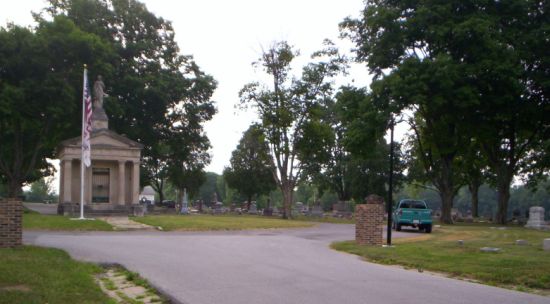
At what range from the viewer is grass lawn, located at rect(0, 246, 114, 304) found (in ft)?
29.6

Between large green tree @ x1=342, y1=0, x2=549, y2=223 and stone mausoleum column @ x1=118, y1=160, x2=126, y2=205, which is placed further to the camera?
stone mausoleum column @ x1=118, y1=160, x2=126, y2=205

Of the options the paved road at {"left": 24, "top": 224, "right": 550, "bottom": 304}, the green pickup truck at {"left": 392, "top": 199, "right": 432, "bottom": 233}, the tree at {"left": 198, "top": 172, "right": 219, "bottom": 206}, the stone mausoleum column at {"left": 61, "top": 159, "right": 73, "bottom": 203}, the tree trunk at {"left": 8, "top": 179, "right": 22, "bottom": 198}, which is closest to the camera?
the paved road at {"left": 24, "top": 224, "right": 550, "bottom": 304}

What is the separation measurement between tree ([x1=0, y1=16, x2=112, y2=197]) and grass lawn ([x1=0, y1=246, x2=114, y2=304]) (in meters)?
28.2

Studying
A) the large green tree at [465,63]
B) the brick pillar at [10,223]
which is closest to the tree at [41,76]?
the large green tree at [465,63]

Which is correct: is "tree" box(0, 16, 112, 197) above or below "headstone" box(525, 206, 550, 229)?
above

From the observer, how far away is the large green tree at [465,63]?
3422 cm

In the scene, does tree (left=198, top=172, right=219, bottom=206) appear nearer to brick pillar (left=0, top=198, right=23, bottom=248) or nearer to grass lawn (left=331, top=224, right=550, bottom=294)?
grass lawn (left=331, top=224, right=550, bottom=294)

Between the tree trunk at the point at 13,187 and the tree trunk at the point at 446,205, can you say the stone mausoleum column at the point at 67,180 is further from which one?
the tree trunk at the point at 446,205

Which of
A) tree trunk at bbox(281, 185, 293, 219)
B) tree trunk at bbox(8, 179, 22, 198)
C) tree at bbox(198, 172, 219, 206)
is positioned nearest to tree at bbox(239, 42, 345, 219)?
tree trunk at bbox(281, 185, 293, 219)

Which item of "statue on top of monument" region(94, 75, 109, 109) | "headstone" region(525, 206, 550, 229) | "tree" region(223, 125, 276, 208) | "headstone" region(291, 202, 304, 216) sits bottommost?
"headstone" region(291, 202, 304, 216)

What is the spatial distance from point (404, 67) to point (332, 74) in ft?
40.9

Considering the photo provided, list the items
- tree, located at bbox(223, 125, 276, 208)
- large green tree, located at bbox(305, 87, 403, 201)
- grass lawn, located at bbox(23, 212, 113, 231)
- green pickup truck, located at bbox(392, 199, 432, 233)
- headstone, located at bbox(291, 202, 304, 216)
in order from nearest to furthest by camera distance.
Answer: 1. grass lawn, located at bbox(23, 212, 113, 231)
2. green pickup truck, located at bbox(392, 199, 432, 233)
3. headstone, located at bbox(291, 202, 304, 216)
4. large green tree, located at bbox(305, 87, 403, 201)
5. tree, located at bbox(223, 125, 276, 208)

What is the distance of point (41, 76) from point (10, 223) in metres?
27.9

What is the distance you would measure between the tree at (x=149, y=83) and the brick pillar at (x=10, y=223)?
109ft
